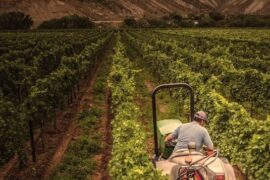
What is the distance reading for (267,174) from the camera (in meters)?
9.30

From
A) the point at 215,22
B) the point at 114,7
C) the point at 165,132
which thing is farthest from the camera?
the point at 114,7

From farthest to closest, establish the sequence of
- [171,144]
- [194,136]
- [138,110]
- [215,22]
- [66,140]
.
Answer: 1. [215,22]
2. [66,140]
3. [138,110]
4. [171,144]
5. [194,136]

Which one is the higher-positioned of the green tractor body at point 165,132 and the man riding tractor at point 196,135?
the man riding tractor at point 196,135

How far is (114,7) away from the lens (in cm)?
16025

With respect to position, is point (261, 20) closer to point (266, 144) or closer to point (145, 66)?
point (145, 66)

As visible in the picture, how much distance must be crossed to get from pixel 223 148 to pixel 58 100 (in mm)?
8098

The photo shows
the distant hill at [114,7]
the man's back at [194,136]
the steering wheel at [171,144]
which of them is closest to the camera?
the man's back at [194,136]

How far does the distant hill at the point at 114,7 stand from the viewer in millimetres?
140750

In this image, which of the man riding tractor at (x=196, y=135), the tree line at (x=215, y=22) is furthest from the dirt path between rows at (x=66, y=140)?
the tree line at (x=215, y=22)

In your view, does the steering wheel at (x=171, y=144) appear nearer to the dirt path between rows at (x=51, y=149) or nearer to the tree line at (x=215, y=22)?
the dirt path between rows at (x=51, y=149)

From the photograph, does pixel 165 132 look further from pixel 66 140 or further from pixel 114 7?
pixel 114 7

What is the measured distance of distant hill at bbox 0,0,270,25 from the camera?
462 feet

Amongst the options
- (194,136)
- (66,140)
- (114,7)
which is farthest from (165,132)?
(114,7)

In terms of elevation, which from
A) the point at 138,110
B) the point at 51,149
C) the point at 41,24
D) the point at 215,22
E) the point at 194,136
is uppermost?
the point at 41,24
